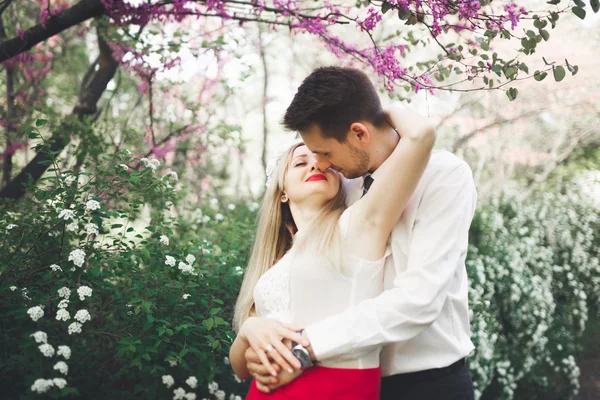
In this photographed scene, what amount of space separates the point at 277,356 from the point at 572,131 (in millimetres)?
10932

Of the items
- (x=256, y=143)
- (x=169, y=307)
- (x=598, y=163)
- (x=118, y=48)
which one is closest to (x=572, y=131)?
(x=598, y=163)

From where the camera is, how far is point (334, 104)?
2.00 m

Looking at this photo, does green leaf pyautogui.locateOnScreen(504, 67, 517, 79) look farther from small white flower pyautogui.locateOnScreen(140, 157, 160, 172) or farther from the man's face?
small white flower pyautogui.locateOnScreen(140, 157, 160, 172)

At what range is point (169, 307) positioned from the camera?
296 cm

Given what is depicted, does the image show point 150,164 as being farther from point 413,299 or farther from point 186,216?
point 186,216

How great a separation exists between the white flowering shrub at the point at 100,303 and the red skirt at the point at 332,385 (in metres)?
0.90

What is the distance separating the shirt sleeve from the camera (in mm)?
1668

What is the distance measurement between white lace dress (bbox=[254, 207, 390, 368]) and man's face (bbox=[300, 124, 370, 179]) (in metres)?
0.18

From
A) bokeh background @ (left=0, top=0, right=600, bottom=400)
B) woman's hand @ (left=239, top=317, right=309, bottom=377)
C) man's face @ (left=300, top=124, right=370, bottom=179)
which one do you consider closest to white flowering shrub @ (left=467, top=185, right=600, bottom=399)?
bokeh background @ (left=0, top=0, right=600, bottom=400)

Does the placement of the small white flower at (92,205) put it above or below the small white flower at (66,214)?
above

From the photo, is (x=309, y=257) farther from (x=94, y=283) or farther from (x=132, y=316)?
(x=94, y=283)

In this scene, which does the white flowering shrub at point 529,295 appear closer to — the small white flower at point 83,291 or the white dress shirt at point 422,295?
the white dress shirt at point 422,295

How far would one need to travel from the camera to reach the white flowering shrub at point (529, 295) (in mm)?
Answer: 4816

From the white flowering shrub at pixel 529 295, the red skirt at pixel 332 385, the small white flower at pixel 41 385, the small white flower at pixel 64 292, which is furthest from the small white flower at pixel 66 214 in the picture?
the white flowering shrub at pixel 529 295
